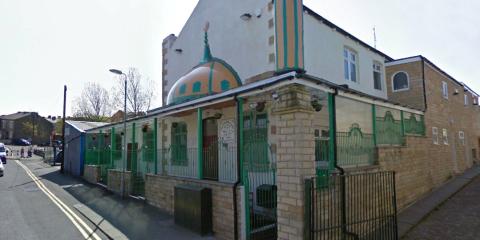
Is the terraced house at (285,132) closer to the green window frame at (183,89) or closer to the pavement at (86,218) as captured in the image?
the green window frame at (183,89)

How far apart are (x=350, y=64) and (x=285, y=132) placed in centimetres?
879

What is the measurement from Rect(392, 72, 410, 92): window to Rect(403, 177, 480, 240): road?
5633mm

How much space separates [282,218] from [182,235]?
311 cm

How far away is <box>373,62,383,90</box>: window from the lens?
50.7ft

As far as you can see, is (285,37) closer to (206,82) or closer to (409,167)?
(206,82)

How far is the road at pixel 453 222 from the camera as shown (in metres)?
8.16

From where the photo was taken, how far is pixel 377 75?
15.7 m

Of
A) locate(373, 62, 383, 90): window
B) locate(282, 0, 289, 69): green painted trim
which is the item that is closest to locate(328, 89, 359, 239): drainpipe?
locate(282, 0, 289, 69): green painted trim

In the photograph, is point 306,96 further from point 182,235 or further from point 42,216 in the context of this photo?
point 42,216

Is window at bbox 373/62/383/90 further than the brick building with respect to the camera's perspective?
No

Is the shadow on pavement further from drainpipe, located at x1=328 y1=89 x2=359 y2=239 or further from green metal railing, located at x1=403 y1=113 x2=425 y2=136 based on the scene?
green metal railing, located at x1=403 y1=113 x2=425 y2=136

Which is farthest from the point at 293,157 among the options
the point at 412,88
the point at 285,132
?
the point at 412,88

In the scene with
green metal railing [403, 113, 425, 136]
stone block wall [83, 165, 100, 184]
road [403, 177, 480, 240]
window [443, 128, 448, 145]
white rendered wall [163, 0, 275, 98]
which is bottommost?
road [403, 177, 480, 240]

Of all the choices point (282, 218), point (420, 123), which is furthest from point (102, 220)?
point (420, 123)
